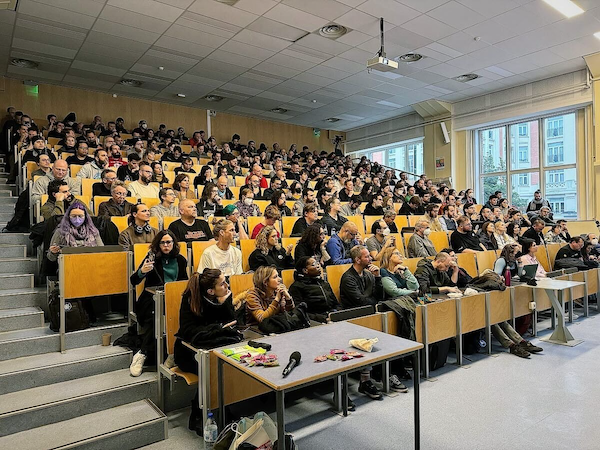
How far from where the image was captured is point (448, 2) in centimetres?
543

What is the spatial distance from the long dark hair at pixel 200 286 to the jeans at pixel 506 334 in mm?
2818

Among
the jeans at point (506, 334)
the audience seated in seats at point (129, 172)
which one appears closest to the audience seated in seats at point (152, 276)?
the audience seated in seats at point (129, 172)

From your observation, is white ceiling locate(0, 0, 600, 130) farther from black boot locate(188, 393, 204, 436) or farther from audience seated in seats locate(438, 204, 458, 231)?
→ black boot locate(188, 393, 204, 436)

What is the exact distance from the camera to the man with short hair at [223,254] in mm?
3330

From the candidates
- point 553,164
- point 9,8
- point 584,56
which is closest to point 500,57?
point 584,56

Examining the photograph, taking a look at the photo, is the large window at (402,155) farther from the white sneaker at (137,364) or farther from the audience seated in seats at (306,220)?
the white sneaker at (137,364)

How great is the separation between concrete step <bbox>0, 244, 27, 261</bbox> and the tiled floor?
2.40 m

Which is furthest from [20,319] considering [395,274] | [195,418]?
[395,274]

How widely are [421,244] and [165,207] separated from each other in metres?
2.88

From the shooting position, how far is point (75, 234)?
3322 millimetres

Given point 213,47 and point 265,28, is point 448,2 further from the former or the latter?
point 213,47

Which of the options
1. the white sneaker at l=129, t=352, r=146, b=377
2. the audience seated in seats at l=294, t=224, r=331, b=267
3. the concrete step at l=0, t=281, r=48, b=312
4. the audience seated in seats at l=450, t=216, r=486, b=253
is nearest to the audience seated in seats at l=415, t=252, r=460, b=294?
the audience seated in seats at l=294, t=224, r=331, b=267

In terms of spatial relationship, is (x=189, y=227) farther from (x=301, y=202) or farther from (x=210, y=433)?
(x=301, y=202)

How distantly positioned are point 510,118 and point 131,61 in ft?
25.1
